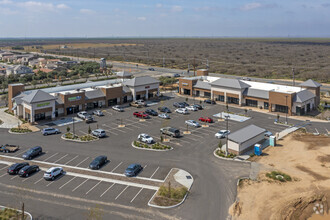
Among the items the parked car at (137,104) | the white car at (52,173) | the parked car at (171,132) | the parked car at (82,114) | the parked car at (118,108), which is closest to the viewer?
the white car at (52,173)

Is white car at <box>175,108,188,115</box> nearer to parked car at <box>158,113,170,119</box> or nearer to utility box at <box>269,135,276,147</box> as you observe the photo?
parked car at <box>158,113,170,119</box>

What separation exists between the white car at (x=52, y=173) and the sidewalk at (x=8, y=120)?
84.3 ft

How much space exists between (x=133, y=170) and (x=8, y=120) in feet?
133

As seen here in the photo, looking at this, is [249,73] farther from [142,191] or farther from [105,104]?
[142,191]

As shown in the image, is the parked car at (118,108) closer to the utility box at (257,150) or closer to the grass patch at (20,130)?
the grass patch at (20,130)

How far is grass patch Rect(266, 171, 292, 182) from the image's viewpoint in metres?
36.3

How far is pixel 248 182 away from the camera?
1398 inches

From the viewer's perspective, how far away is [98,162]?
129 feet

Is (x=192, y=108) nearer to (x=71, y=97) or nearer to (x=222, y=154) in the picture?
(x=222, y=154)

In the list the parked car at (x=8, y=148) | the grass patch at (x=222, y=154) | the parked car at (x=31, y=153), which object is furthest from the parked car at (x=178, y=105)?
the parked car at (x=8, y=148)

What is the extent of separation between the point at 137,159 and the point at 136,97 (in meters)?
39.5

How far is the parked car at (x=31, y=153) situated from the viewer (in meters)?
42.5

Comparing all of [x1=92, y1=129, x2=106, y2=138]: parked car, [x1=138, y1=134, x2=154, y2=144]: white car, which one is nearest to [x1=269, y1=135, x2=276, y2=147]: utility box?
[x1=138, y1=134, x2=154, y2=144]: white car

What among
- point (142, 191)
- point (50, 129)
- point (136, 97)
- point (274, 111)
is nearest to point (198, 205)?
point (142, 191)
